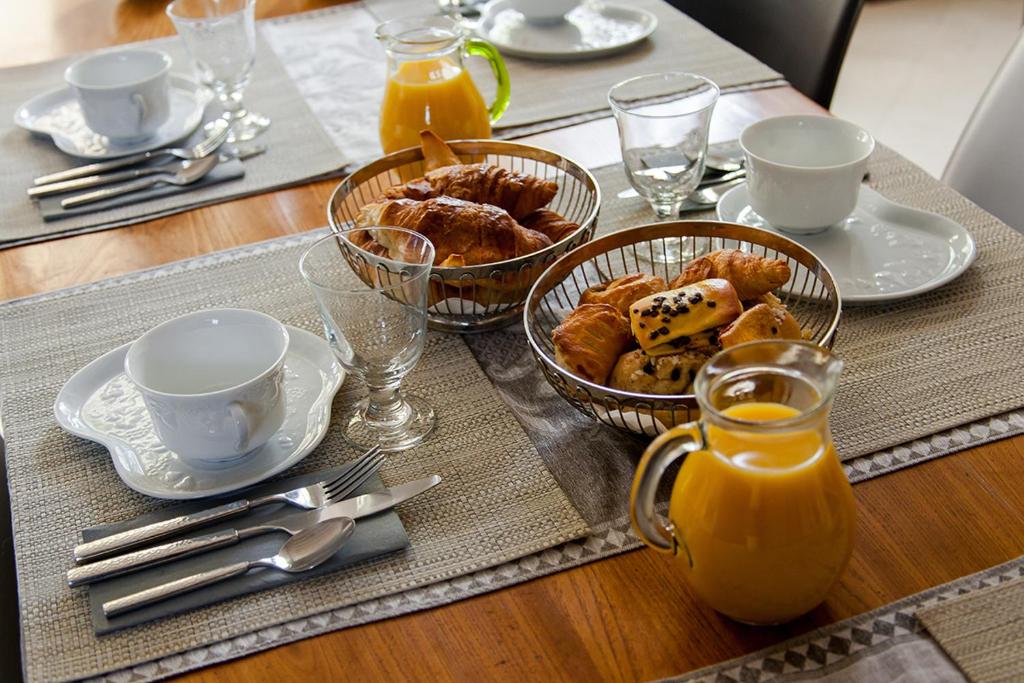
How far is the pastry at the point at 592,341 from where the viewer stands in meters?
0.73

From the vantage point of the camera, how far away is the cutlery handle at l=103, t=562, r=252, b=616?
642 mm

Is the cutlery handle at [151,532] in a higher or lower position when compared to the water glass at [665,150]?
lower

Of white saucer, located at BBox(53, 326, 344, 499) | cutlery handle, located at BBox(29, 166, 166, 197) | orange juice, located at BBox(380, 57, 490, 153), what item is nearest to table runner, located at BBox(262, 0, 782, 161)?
orange juice, located at BBox(380, 57, 490, 153)

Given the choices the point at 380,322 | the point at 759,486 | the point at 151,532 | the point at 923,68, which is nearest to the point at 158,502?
the point at 151,532

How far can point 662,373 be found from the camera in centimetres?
71

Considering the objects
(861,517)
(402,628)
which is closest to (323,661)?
(402,628)

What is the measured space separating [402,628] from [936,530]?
0.35 meters

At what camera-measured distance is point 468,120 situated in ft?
3.69

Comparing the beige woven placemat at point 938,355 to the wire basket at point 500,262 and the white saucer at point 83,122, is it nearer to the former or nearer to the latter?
the wire basket at point 500,262

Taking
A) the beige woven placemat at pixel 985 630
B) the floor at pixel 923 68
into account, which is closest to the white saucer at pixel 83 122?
the beige woven placemat at pixel 985 630

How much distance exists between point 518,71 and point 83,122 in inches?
22.7

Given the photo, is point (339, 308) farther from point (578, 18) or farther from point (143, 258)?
point (578, 18)

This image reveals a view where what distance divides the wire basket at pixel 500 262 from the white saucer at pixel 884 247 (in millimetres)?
160

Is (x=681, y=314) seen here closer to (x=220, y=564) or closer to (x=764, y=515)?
(x=764, y=515)
